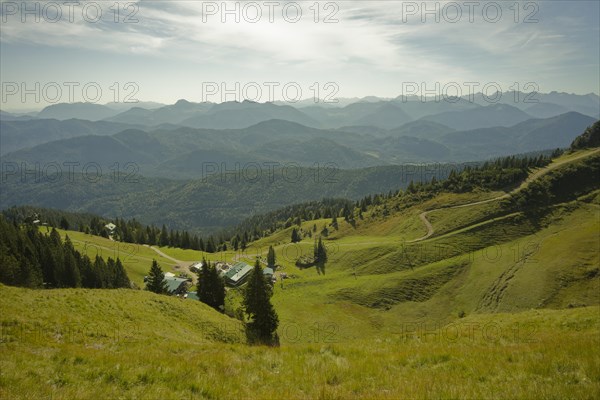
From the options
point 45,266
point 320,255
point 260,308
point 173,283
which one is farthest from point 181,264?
point 260,308

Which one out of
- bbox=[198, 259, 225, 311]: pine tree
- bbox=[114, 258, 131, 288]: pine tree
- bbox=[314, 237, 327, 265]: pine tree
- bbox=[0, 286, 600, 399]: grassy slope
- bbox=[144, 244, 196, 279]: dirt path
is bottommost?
bbox=[144, 244, 196, 279]: dirt path

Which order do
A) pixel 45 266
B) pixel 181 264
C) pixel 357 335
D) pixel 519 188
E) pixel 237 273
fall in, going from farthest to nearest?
pixel 519 188 < pixel 181 264 < pixel 237 273 < pixel 45 266 < pixel 357 335

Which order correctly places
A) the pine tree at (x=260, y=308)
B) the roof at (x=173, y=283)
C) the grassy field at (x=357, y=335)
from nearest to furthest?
the grassy field at (x=357, y=335), the pine tree at (x=260, y=308), the roof at (x=173, y=283)

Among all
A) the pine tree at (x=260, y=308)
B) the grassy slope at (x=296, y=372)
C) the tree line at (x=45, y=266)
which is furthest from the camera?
the tree line at (x=45, y=266)

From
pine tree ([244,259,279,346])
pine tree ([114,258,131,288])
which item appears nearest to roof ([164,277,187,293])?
pine tree ([114,258,131,288])

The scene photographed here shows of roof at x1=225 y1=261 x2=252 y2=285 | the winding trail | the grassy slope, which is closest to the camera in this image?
the grassy slope

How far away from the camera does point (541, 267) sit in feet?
265

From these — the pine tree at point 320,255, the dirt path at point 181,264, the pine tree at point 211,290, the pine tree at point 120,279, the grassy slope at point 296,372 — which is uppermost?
the grassy slope at point 296,372

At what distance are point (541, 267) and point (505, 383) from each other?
8951cm

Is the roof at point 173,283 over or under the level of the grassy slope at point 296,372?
under

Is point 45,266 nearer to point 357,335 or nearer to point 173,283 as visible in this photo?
point 173,283

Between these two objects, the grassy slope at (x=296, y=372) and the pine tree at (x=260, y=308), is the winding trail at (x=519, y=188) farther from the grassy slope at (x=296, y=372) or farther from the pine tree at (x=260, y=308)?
the grassy slope at (x=296, y=372)

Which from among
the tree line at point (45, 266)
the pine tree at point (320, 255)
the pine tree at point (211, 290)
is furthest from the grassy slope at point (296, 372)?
the pine tree at point (320, 255)

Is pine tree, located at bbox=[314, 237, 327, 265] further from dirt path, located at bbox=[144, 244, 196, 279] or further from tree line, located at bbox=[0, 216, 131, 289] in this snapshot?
tree line, located at bbox=[0, 216, 131, 289]
